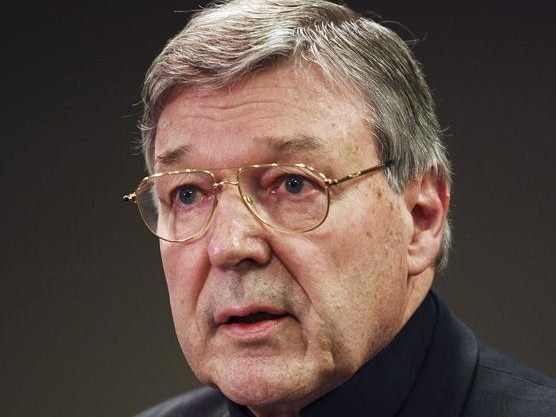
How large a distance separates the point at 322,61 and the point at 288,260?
1.17 feet

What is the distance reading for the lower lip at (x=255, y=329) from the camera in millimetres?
2219

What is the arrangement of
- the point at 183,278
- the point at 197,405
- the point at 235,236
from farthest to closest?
the point at 197,405
the point at 183,278
the point at 235,236

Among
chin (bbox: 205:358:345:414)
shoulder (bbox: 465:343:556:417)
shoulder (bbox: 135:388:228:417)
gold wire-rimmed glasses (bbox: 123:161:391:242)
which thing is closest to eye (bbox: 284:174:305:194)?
gold wire-rimmed glasses (bbox: 123:161:391:242)

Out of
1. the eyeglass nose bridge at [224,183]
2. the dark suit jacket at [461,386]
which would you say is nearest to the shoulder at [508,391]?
the dark suit jacket at [461,386]

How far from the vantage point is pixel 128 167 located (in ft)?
12.2

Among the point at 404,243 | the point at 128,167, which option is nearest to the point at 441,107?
the point at 128,167

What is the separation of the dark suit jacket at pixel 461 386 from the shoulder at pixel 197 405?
401 millimetres

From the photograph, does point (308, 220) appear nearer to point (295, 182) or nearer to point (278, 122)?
point (295, 182)

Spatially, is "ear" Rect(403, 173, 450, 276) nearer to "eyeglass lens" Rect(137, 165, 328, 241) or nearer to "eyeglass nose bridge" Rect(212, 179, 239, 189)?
"eyeglass lens" Rect(137, 165, 328, 241)

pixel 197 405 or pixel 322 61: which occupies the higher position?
pixel 322 61

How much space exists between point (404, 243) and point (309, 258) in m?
0.21

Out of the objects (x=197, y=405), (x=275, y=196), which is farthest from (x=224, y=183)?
(x=197, y=405)

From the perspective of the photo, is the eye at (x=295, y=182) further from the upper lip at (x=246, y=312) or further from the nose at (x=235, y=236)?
the upper lip at (x=246, y=312)

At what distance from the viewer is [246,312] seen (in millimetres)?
2223
